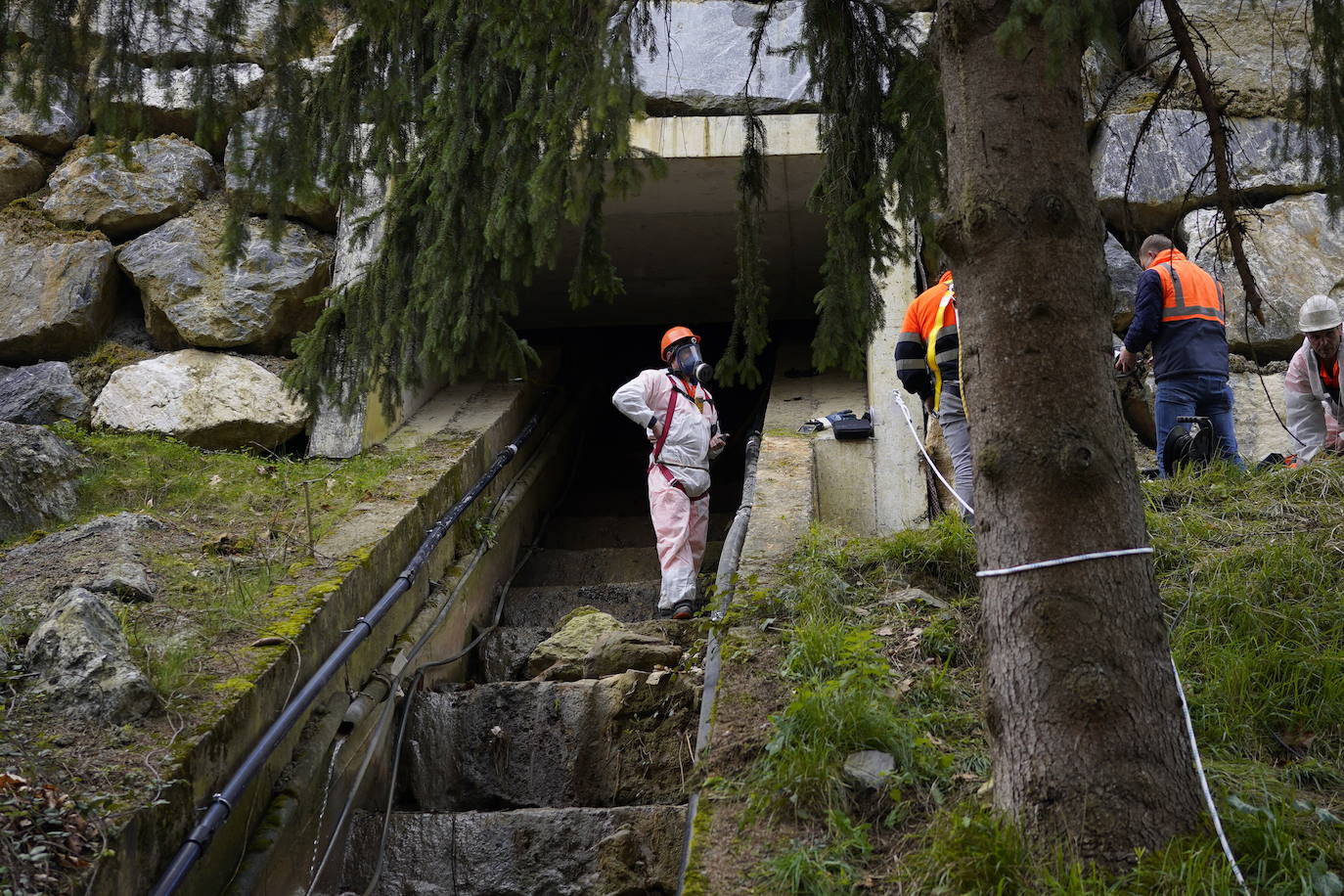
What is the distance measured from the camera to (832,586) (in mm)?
5629

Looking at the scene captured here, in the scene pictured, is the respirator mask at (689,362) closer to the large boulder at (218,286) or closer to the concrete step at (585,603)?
the concrete step at (585,603)

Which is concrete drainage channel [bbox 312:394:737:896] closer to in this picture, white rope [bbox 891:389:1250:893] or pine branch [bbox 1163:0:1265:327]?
white rope [bbox 891:389:1250:893]

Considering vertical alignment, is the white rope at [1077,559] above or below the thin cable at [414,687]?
above

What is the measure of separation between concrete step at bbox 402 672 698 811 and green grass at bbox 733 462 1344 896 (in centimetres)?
74

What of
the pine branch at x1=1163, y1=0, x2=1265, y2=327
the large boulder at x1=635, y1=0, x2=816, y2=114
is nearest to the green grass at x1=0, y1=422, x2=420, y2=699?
the large boulder at x1=635, y1=0, x2=816, y2=114

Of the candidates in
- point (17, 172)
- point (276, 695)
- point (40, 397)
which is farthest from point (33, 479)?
point (17, 172)

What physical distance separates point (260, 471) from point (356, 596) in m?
2.30

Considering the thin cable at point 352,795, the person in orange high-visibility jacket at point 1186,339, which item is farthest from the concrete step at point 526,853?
the person in orange high-visibility jacket at point 1186,339

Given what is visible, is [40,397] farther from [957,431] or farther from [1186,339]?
[1186,339]

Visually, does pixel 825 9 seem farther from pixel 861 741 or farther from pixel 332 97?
pixel 861 741

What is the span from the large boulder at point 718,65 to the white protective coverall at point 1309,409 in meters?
4.23

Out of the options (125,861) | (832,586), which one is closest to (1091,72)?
(832,586)

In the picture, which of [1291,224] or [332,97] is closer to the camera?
[332,97]

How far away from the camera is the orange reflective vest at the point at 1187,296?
23.2ft
